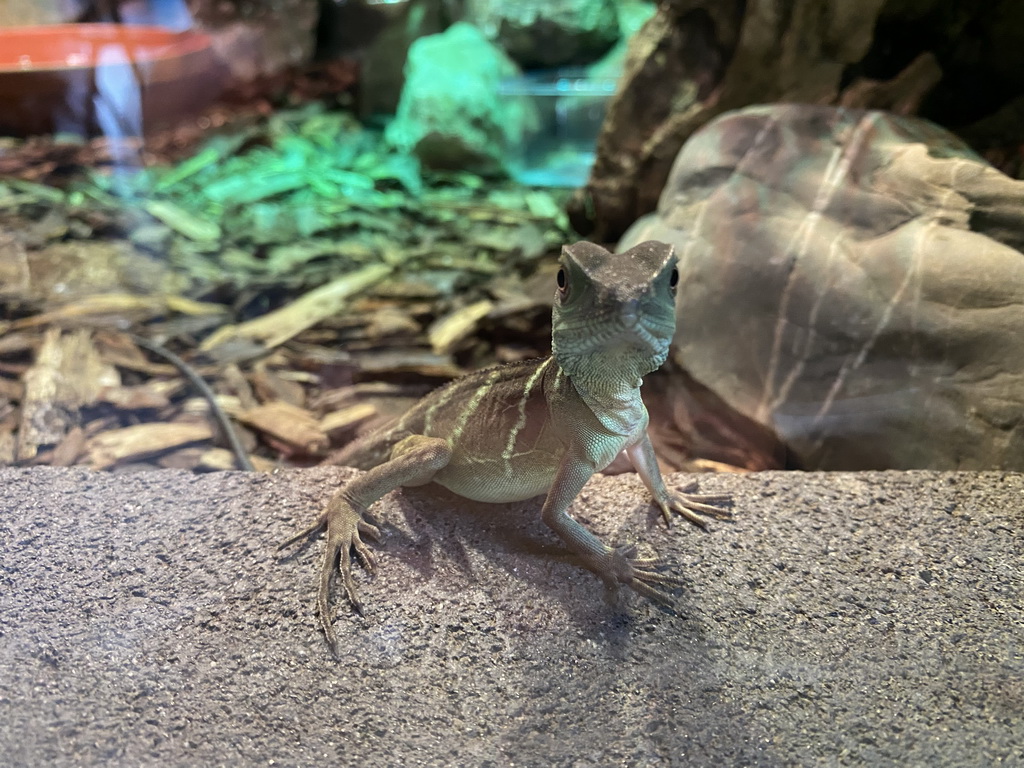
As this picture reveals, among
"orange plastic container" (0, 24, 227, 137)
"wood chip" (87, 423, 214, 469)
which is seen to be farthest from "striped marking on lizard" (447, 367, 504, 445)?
"orange plastic container" (0, 24, 227, 137)

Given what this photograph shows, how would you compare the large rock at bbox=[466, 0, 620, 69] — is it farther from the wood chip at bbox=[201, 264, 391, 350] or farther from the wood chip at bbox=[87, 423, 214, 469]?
the wood chip at bbox=[87, 423, 214, 469]

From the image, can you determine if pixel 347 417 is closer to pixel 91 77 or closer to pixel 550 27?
pixel 91 77

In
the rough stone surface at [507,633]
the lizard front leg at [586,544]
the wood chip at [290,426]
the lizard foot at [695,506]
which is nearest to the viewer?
the rough stone surface at [507,633]

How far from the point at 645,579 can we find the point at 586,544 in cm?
29

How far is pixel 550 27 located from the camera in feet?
32.3

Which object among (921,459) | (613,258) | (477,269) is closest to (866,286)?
(921,459)

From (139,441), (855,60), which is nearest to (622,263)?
(139,441)

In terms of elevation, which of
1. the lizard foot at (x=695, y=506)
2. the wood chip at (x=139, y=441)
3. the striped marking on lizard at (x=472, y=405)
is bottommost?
the wood chip at (x=139, y=441)

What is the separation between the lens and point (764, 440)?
4094 millimetres

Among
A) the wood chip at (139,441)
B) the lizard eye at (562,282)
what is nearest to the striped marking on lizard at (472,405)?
the lizard eye at (562,282)

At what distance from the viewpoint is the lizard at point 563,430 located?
7.71 feet

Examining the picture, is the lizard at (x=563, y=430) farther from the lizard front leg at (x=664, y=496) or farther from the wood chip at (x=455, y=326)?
the wood chip at (x=455, y=326)

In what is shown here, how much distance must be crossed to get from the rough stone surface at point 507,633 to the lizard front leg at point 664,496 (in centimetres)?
8

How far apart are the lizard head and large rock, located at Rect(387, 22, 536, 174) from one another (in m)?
7.28
